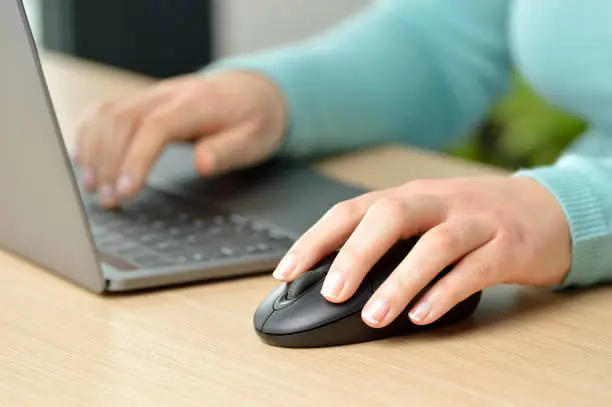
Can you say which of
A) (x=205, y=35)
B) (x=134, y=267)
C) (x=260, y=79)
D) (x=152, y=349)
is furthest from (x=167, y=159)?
(x=205, y=35)

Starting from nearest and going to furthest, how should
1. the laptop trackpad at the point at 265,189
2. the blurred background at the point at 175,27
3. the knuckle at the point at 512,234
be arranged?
the knuckle at the point at 512,234, the laptop trackpad at the point at 265,189, the blurred background at the point at 175,27

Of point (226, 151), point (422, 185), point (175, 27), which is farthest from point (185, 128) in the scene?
point (175, 27)

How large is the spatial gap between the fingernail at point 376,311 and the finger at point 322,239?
1.7 inches

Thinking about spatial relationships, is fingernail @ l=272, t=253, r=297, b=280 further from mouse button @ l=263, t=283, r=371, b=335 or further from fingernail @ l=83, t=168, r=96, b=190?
fingernail @ l=83, t=168, r=96, b=190

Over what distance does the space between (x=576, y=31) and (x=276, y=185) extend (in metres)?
0.27

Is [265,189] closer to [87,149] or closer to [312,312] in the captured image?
[87,149]

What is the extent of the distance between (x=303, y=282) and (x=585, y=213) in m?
0.20

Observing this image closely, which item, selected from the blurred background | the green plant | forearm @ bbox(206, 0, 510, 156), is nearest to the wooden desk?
forearm @ bbox(206, 0, 510, 156)

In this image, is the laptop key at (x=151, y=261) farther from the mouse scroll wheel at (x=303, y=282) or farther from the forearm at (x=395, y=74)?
the forearm at (x=395, y=74)

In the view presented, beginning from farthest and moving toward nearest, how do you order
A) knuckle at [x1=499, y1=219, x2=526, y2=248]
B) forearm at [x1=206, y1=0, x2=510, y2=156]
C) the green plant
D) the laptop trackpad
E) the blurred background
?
the blurred background, the green plant, forearm at [x1=206, y1=0, x2=510, y2=156], the laptop trackpad, knuckle at [x1=499, y1=219, x2=526, y2=248]

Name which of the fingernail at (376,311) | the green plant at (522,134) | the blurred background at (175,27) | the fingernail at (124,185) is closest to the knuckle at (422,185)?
the fingernail at (376,311)

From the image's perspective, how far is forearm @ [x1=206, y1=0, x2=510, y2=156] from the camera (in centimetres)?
110

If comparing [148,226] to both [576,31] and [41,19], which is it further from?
[41,19]

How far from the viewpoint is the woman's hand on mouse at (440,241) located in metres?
0.65
